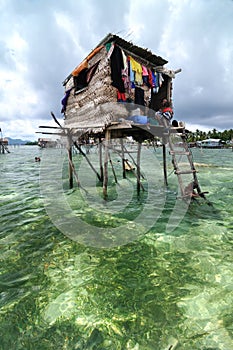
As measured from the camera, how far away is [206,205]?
8.86m

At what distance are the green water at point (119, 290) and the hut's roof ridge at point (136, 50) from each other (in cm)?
746

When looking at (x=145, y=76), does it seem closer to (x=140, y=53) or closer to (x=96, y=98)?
(x=140, y=53)

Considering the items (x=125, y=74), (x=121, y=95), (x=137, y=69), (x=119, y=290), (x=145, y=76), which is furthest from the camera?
(x=145, y=76)

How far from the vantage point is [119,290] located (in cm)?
390

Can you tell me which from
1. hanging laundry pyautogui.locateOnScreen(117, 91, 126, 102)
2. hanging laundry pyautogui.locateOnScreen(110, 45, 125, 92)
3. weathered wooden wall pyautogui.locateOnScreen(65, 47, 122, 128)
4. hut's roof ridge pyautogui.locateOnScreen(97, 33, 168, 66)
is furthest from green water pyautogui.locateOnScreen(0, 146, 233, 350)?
hut's roof ridge pyautogui.locateOnScreen(97, 33, 168, 66)

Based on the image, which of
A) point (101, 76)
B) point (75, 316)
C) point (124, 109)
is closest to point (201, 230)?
point (75, 316)

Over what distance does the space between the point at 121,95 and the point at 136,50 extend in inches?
94.2

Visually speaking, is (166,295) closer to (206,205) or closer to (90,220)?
(90,220)

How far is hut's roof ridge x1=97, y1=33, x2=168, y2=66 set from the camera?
28.3ft

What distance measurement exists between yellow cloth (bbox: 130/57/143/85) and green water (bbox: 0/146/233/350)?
6606 mm

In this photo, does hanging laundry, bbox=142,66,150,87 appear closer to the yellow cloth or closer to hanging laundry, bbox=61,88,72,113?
the yellow cloth

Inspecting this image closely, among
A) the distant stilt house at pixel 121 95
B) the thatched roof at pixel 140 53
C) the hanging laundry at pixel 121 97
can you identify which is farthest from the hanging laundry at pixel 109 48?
the hanging laundry at pixel 121 97

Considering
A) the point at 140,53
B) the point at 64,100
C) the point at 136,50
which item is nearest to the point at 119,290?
the point at 136,50

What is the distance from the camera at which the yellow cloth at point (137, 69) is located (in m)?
9.38
